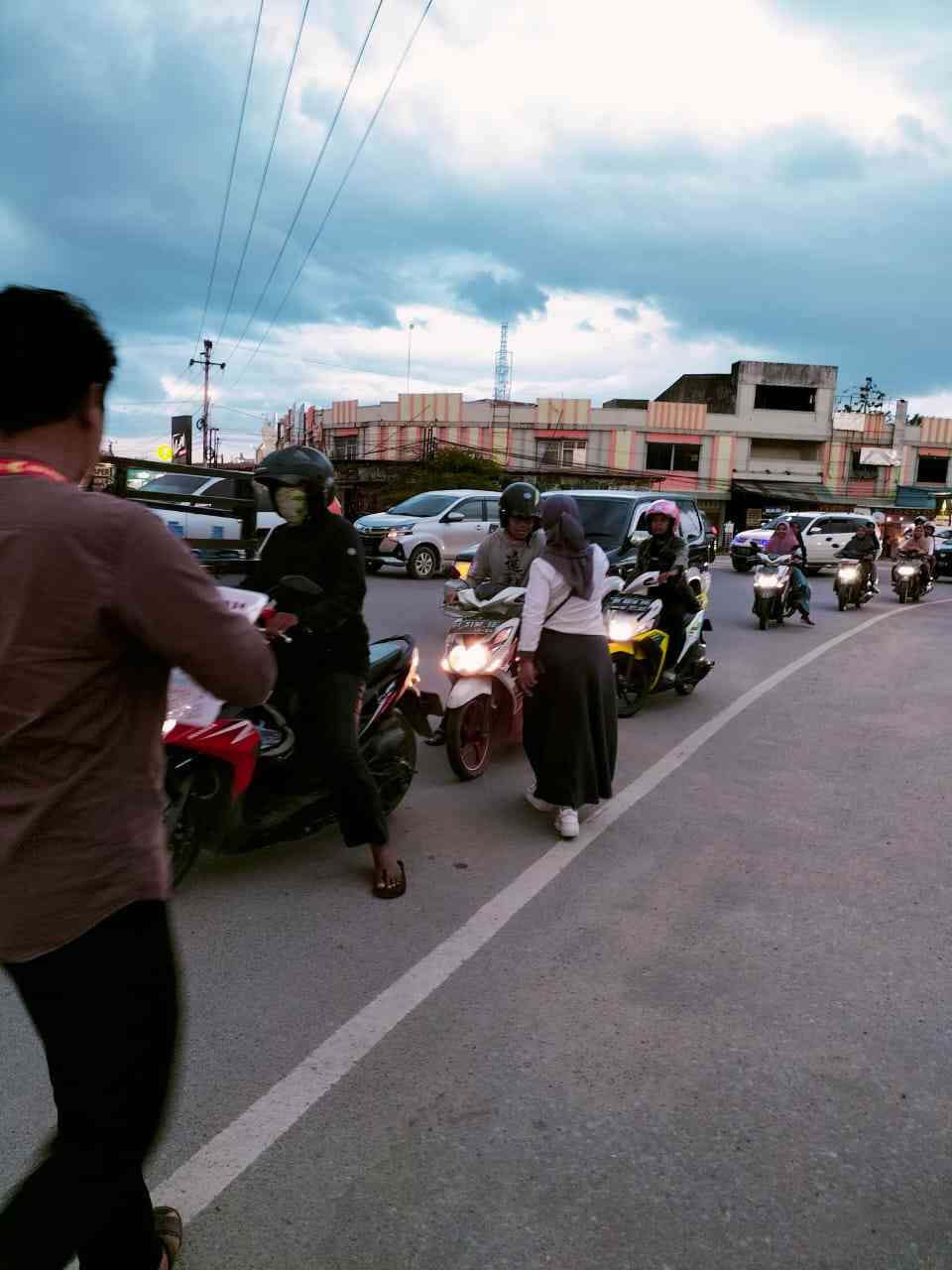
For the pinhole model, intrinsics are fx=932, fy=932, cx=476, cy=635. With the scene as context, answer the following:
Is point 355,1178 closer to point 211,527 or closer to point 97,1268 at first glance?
point 97,1268

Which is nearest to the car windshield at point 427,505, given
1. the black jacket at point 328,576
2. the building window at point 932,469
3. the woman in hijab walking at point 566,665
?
the woman in hijab walking at point 566,665

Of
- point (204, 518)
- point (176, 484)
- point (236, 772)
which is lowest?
point (236, 772)

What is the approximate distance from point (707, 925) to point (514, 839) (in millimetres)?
1212

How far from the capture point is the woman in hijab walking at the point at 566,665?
477 cm

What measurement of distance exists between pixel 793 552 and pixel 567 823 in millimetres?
10488

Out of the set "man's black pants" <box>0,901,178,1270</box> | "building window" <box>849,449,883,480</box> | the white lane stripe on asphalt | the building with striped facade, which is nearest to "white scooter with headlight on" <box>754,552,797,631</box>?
the white lane stripe on asphalt

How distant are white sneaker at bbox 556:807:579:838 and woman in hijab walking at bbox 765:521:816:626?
10087 mm

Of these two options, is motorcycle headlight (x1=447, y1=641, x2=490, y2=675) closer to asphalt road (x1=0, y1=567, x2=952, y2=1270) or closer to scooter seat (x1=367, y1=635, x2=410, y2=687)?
scooter seat (x1=367, y1=635, x2=410, y2=687)

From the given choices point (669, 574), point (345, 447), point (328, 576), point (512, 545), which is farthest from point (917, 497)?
point (328, 576)

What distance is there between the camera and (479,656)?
5.65 meters

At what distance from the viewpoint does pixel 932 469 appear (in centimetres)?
5191

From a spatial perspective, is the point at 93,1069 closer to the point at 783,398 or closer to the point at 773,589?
the point at 773,589

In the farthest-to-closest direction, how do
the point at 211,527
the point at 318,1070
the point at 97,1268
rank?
the point at 211,527, the point at 318,1070, the point at 97,1268

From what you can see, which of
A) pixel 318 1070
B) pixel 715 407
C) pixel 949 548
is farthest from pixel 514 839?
pixel 715 407
